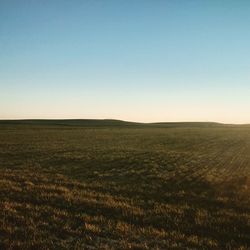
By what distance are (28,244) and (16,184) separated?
8.43 meters

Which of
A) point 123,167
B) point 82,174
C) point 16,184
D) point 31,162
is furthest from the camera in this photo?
point 31,162

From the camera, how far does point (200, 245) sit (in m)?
8.23

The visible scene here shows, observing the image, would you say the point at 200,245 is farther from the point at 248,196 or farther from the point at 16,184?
the point at 16,184

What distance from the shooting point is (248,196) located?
1430 cm

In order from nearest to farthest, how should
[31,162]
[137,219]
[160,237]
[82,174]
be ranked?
1. [160,237]
2. [137,219]
3. [82,174]
4. [31,162]

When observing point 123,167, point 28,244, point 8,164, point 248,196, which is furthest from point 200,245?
point 8,164

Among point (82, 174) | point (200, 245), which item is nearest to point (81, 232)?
point (200, 245)

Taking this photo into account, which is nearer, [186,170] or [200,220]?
[200,220]

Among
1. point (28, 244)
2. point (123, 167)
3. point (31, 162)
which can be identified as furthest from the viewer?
point (31, 162)

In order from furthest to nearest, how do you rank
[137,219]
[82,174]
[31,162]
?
[31,162] < [82,174] < [137,219]

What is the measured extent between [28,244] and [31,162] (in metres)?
18.7

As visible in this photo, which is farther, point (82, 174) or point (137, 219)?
point (82, 174)

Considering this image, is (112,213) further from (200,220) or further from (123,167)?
(123,167)

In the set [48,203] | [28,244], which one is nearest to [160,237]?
[28,244]
